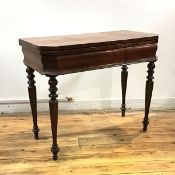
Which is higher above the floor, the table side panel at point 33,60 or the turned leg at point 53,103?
the table side panel at point 33,60

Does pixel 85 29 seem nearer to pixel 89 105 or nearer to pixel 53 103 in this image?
pixel 89 105

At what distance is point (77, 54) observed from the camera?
1604 millimetres

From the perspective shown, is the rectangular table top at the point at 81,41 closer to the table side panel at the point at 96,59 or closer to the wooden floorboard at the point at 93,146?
the table side panel at the point at 96,59

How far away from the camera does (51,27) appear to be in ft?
7.69

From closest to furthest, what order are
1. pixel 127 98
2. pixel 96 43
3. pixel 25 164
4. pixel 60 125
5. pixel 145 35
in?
pixel 96 43 → pixel 25 164 → pixel 145 35 → pixel 60 125 → pixel 127 98

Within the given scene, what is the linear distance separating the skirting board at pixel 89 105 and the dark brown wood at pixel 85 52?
29.0 inches

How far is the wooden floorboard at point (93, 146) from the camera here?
172 cm

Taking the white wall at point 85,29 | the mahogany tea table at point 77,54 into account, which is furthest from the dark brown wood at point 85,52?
the white wall at point 85,29

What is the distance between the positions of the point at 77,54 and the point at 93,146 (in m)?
0.69

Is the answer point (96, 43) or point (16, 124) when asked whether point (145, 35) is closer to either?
point (96, 43)

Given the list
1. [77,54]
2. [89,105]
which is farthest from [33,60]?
[89,105]

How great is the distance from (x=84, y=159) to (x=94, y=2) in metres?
1.22

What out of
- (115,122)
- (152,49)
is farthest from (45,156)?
(152,49)

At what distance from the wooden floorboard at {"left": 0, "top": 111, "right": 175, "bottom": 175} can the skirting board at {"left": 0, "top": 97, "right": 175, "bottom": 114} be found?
0.29 feet
